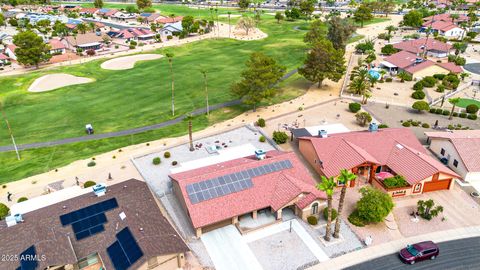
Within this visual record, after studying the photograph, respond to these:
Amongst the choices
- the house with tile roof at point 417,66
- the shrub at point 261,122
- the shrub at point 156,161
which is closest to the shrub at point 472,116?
the house with tile roof at point 417,66

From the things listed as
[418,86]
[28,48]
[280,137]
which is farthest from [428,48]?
[28,48]

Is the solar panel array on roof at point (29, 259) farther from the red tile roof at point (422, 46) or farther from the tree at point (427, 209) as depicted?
the red tile roof at point (422, 46)

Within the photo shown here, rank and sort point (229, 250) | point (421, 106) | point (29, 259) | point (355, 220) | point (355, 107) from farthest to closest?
point (355, 107)
point (421, 106)
point (355, 220)
point (229, 250)
point (29, 259)

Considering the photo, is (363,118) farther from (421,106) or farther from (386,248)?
(386,248)

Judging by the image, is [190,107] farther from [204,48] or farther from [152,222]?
[204,48]

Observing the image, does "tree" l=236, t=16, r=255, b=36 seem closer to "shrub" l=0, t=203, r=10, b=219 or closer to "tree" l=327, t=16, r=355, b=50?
"tree" l=327, t=16, r=355, b=50

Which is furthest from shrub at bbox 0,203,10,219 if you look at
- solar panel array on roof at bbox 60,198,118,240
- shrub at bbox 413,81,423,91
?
shrub at bbox 413,81,423,91
